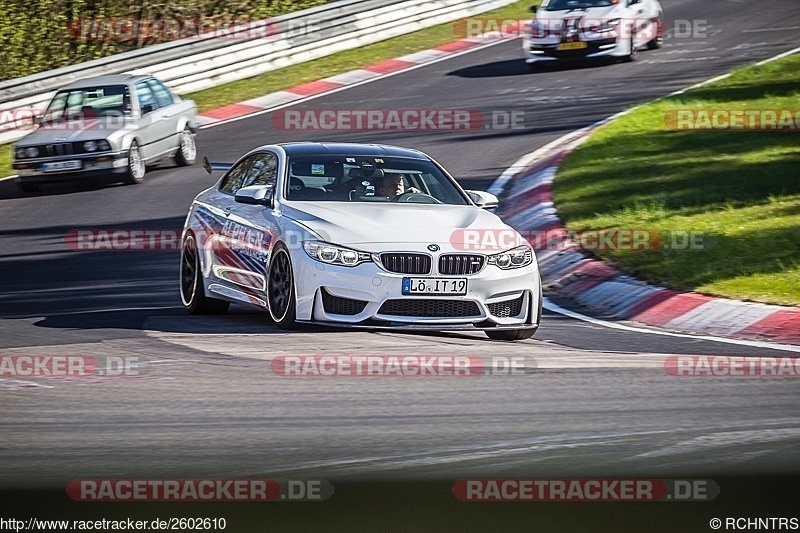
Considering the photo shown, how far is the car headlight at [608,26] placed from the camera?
25.9 meters

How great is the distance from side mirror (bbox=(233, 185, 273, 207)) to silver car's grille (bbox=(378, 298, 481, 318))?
157cm

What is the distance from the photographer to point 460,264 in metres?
9.67

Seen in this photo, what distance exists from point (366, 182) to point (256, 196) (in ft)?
2.83

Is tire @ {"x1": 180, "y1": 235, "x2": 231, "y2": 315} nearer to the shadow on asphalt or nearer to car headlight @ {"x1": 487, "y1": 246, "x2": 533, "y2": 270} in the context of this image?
car headlight @ {"x1": 487, "y1": 246, "x2": 533, "y2": 270}

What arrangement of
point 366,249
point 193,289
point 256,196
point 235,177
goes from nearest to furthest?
1. point 366,249
2. point 256,196
3. point 193,289
4. point 235,177

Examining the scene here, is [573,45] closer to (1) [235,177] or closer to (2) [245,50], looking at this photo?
(2) [245,50]

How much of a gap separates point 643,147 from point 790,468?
12.2 m

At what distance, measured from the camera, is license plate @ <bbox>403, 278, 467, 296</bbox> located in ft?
31.3

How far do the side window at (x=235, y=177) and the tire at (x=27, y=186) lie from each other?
905cm

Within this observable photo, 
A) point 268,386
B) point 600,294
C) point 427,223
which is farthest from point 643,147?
point 268,386

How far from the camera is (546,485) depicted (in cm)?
572

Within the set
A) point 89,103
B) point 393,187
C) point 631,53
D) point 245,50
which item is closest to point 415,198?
point 393,187

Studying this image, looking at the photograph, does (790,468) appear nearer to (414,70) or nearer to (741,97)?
(741,97)

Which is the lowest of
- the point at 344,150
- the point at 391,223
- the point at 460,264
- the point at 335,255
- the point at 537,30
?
the point at 537,30
